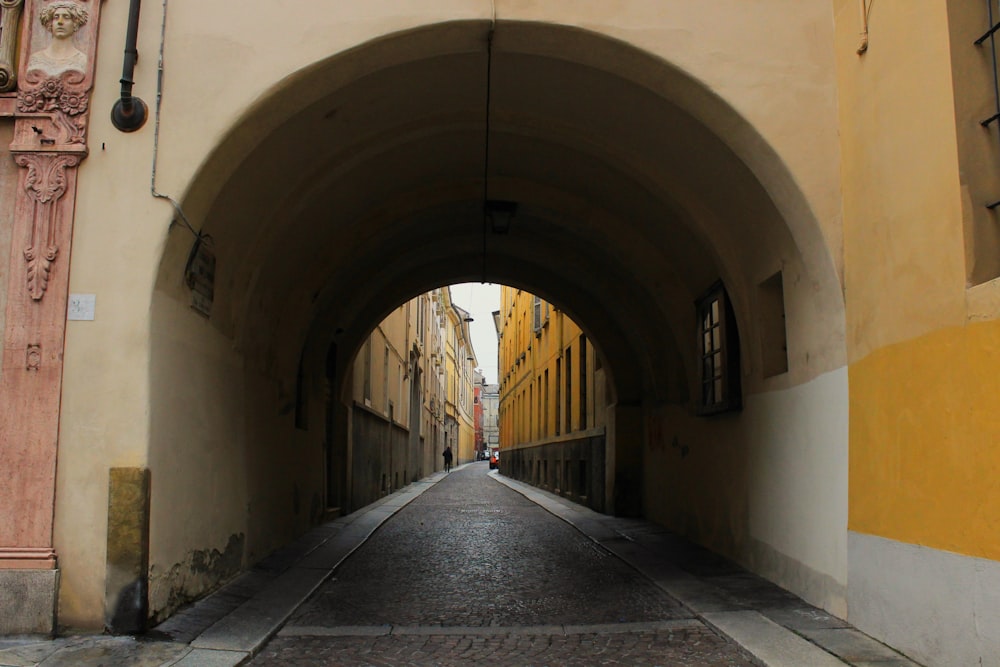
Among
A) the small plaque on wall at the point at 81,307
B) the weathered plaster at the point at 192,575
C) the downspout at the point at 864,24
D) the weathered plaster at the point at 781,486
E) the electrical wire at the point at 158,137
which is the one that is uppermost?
the downspout at the point at 864,24

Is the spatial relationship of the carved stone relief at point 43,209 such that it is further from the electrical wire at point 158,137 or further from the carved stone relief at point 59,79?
the electrical wire at point 158,137

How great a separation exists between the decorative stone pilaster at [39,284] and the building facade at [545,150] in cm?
2

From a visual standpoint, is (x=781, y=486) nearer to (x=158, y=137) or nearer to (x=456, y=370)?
(x=158, y=137)

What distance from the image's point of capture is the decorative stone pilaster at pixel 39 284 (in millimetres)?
5598

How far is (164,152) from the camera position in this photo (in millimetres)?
6086

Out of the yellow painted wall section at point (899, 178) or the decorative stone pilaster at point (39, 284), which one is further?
the decorative stone pilaster at point (39, 284)

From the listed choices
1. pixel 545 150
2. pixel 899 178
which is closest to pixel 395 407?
pixel 545 150

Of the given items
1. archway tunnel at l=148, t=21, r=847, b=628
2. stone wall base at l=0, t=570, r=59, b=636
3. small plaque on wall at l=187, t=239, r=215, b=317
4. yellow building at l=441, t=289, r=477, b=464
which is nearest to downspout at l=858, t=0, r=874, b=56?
archway tunnel at l=148, t=21, r=847, b=628

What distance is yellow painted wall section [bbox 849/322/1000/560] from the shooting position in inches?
169

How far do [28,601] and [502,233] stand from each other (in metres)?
8.25

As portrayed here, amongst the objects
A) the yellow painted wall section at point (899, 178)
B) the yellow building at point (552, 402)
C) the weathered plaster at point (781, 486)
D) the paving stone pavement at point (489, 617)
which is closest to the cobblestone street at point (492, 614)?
the paving stone pavement at point (489, 617)

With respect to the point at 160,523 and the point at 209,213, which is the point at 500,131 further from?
the point at 160,523

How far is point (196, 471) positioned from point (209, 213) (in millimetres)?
2030

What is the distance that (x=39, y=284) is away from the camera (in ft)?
19.2
